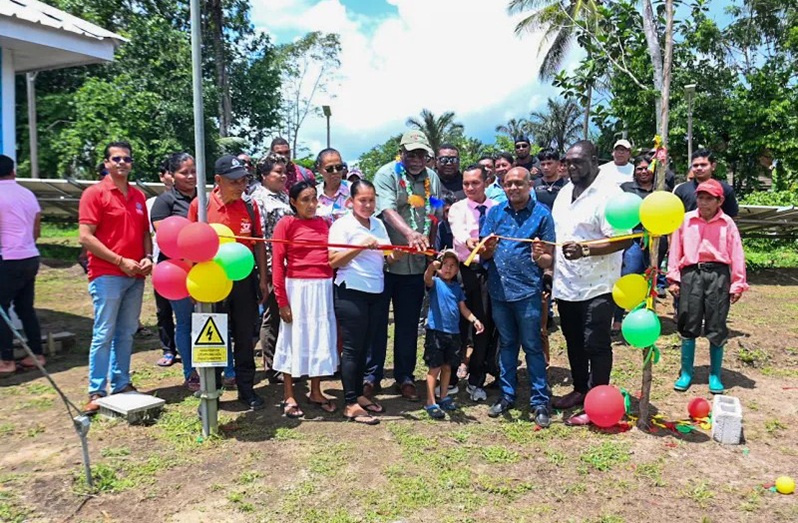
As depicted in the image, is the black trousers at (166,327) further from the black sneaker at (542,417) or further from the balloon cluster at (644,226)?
the balloon cluster at (644,226)

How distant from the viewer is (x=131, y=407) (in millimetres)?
4422

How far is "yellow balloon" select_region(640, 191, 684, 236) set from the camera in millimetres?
3939

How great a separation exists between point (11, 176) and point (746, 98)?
18867 mm

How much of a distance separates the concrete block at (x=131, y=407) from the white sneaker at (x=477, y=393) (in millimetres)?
2659

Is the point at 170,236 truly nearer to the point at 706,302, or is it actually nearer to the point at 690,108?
the point at 706,302

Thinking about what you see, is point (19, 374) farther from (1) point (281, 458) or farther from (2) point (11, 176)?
(1) point (281, 458)

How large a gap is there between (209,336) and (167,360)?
8.47 ft

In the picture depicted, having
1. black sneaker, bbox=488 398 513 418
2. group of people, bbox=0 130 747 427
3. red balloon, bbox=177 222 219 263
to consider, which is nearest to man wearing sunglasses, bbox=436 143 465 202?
group of people, bbox=0 130 747 427

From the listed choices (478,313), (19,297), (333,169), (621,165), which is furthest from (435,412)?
(19,297)

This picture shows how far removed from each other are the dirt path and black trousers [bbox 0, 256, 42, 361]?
692 mm

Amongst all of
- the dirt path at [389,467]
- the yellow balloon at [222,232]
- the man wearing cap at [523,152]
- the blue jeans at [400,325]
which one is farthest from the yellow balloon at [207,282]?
the man wearing cap at [523,152]

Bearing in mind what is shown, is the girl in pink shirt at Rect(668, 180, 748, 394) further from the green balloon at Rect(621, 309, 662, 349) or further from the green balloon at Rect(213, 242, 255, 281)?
the green balloon at Rect(213, 242, 255, 281)

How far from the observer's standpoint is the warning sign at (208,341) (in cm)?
402

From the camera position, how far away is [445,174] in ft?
19.6
